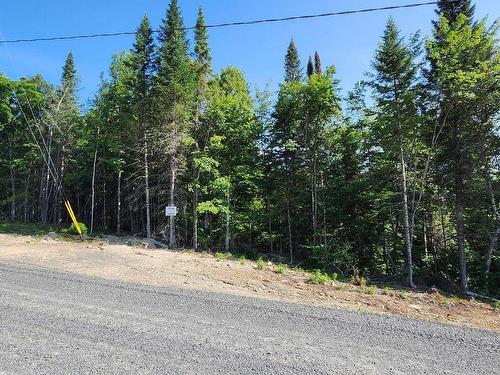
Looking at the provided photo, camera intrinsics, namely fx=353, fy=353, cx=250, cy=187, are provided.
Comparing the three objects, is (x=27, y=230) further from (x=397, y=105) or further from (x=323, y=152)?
(x=397, y=105)

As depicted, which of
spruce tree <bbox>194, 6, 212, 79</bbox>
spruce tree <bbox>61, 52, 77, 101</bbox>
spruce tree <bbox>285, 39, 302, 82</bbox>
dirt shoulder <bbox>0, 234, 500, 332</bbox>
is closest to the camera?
dirt shoulder <bbox>0, 234, 500, 332</bbox>

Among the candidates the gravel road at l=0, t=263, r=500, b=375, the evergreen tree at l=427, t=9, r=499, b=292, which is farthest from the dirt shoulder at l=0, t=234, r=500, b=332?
the evergreen tree at l=427, t=9, r=499, b=292

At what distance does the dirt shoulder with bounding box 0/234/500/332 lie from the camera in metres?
6.86

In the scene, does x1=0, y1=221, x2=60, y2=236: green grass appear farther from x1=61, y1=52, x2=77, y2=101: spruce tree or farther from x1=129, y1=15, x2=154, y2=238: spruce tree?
x1=61, y1=52, x2=77, y2=101: spruce tree

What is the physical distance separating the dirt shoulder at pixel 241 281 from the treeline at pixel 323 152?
6123mm

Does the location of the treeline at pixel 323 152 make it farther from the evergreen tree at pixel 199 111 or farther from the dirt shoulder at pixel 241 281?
the dirt shoulder at pixel 241 281

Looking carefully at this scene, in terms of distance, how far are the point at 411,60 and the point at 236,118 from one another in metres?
9.33

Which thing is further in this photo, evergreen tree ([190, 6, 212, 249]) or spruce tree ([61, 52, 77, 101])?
spruce tree ([61, 52, 77, 101])

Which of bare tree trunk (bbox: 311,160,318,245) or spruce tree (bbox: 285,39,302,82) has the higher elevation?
spruce tree (bbox: 285,39,302,82)

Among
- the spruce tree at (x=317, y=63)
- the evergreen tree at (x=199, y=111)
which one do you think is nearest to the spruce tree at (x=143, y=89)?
the evergreen tree at (x=199, y=111)

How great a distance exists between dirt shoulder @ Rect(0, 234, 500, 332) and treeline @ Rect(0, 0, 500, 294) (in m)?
6.12

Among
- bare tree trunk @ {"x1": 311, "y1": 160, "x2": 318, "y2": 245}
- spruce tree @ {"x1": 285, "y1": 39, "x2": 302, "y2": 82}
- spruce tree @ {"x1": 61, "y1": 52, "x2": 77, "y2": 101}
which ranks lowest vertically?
bare tree trunk @ {"x1": 311, "y1": 160, "x2": 318, "y2": 245}

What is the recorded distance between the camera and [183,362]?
11.2 ft

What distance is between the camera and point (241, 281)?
8617 millimetres
